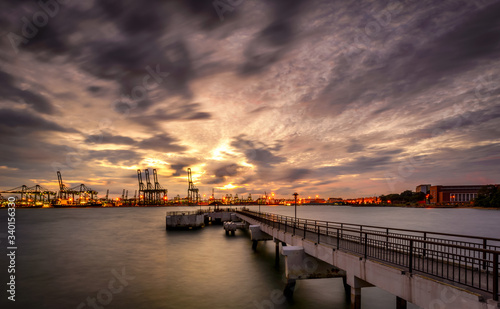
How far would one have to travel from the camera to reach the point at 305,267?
966 inches

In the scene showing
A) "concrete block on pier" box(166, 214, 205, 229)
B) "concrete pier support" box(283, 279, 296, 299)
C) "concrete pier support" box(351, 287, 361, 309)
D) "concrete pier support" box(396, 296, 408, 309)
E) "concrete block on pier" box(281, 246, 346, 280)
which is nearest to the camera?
"concrete pier support" box(351, 287, 361, 309)

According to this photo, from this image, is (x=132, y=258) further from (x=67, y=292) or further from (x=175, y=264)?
(x=67, y=292)

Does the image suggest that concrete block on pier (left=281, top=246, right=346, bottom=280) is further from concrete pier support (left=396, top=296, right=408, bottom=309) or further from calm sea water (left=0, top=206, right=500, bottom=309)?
concrete pier support (left=396, top=296, right=408, bottom=309)

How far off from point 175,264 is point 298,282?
18970mm

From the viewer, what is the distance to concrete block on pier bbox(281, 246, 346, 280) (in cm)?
2414

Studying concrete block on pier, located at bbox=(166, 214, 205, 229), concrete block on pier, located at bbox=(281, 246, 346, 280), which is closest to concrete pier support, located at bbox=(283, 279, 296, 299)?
concrete block on pier, located at bbox=(281, 246, 346, 280)

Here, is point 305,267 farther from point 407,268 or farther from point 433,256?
point 407,268

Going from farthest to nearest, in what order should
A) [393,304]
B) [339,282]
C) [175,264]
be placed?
[175,264]
[339,282]
[393,304]

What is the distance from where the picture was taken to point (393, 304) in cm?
2505

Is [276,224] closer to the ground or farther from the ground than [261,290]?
farther from the ground

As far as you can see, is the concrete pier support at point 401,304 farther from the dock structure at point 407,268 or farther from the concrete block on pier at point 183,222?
the concrete block on pier at point 183,222

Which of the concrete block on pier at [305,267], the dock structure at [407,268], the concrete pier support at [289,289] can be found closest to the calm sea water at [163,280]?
the concrete pier support at [289,289]

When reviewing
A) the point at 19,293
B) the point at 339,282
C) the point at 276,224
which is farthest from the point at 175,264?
the point at 339,282

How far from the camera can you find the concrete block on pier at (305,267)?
24141mm
